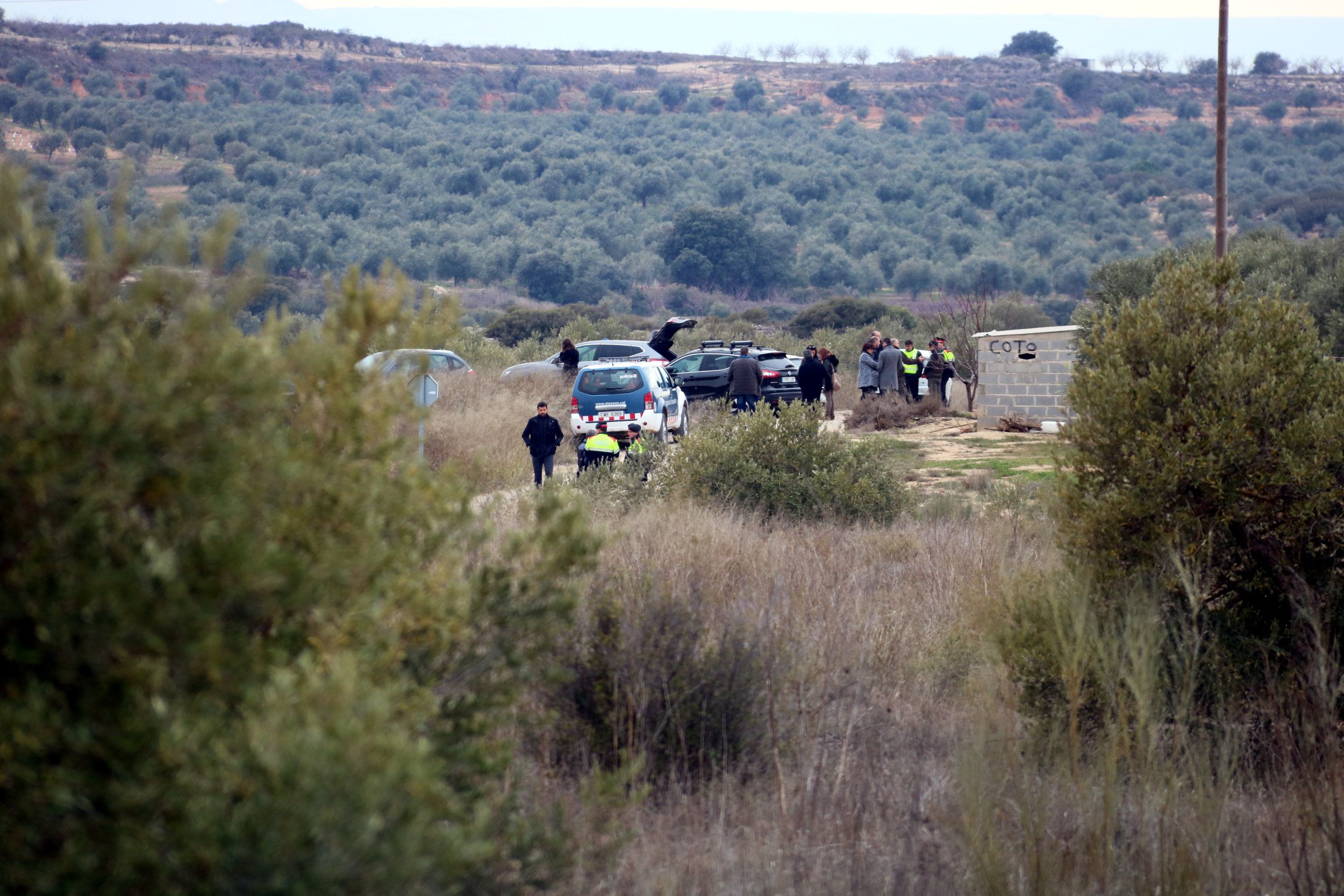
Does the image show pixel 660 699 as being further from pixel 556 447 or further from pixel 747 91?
pixel 747 91

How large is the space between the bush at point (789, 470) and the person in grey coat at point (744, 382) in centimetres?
833

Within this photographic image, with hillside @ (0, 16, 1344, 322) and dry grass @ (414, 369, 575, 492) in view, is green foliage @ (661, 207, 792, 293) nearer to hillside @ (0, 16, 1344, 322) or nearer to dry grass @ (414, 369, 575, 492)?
hillside @ (0, 16, 1344, 322)

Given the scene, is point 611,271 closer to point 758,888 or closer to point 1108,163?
point 1108,163

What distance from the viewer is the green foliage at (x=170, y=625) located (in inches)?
71.5

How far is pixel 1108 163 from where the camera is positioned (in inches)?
3423

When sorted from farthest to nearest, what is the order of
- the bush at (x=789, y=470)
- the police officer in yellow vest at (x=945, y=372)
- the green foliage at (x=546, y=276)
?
the green foliage at (x=546, y=276) < the police officer in yellow vest at (x=945, y=372) < the bush at (x=789, y=470)

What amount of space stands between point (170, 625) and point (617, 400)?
16.6 m

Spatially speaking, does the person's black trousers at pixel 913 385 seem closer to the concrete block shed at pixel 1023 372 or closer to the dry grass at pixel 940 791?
the concrete block shed at pixel 1023 372

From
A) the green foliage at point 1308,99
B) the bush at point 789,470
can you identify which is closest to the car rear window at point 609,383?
the bush at point 789,470

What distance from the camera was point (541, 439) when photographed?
1411 centimetres

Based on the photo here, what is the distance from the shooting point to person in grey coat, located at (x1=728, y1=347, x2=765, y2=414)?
21.2 metres

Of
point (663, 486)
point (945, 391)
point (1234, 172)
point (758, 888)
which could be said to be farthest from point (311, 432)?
point (1234, 172)

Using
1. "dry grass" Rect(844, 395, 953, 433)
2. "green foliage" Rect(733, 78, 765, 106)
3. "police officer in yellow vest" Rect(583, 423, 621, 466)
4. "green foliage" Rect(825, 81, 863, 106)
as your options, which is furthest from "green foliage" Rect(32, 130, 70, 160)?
"green foliage" Rect(825, 81, 863, 106)

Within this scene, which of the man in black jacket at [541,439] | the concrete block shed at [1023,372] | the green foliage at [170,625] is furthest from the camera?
the concrete block shed at [1023,372]
